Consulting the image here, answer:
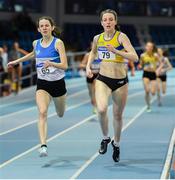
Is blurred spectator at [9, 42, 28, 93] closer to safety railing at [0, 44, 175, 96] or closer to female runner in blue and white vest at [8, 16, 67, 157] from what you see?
safety railing at [0, 44, 175, 96]

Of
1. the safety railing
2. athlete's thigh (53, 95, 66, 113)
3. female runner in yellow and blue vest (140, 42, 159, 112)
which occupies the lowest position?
the safety railing

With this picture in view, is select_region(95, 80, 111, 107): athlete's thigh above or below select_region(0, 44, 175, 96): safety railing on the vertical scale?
above

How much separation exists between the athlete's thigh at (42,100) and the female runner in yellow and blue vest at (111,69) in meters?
0.71

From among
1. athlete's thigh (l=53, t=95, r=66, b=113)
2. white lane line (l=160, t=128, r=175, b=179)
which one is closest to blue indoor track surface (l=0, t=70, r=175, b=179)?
white lane line (l=160, t=128, r=175, b=179)

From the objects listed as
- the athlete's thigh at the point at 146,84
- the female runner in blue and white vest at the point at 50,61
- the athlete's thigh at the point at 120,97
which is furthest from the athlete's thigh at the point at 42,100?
the athlete's thigh at the point at 146,84

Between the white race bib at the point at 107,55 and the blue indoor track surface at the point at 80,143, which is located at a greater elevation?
the white race bib at the point at 107,55

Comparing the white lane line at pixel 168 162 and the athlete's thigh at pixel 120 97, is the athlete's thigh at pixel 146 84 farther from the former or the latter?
the athlete's thigh at pixel 120 97

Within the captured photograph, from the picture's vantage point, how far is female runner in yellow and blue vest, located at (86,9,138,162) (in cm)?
975

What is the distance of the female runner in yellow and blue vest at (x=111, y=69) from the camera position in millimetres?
9750

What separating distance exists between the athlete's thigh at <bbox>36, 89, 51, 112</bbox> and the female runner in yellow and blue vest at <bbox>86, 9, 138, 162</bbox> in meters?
0.71

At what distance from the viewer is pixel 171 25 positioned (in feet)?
135

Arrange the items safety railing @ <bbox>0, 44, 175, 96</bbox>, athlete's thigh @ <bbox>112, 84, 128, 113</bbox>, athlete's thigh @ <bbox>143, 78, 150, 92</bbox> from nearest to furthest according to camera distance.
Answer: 1. athlete's thigh @ <bbox>112, 84, 128, 113</bbox>
2. athlete's thigh @ <bbox>143, 78, 150, 92</bbox>
3. safety railing @ <bbox>0, 44, 175, 96</bbox>

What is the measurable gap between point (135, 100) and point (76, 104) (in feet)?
7.23

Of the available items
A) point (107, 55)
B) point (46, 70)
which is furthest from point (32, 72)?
point (107, 55)
